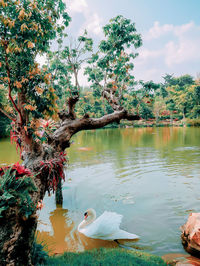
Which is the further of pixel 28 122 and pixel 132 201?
pixel 132 201

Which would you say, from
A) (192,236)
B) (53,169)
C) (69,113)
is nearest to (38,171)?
(53,169)

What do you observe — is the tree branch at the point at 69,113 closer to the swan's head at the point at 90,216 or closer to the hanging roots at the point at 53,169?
the hanging roots at the point at 53,169

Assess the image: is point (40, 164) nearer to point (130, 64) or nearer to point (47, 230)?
point (47, 230)

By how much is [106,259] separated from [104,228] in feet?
4.44

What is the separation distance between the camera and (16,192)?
224 centimetres

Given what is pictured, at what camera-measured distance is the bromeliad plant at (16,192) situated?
212 cm

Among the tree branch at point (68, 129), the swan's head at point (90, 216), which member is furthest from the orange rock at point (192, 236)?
the tree branch at point (68, 129)

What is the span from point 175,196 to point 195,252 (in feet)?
10.0

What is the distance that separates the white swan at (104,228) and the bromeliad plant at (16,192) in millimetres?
2402

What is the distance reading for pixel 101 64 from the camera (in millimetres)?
6836

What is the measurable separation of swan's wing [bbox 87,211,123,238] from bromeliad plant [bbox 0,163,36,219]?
2395mm

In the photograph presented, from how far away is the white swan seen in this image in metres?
4.16

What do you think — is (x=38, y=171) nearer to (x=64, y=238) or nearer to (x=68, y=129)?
(x=68, y=129)

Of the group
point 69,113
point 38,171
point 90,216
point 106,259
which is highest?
point 69,113
